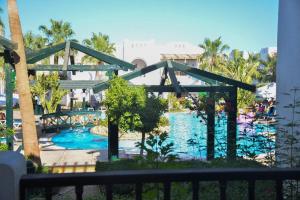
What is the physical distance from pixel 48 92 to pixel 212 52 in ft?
82.6

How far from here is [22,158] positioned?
1.99 metres

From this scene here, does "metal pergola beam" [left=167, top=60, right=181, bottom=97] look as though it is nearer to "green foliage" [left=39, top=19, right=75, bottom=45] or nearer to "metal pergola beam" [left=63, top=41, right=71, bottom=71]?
"metal pergola beam" [left=63, top=41, right=71, bottom=71]

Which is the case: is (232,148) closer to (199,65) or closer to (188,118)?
(188,118)

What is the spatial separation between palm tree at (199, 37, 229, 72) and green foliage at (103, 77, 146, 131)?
32.6m

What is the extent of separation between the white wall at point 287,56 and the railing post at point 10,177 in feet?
11.9

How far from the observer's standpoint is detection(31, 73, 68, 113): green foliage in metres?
22.2

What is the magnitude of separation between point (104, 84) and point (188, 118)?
1795cm

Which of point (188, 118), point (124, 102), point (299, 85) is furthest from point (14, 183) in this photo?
point (188, 118)

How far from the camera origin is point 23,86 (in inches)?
345

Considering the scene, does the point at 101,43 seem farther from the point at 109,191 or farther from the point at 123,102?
the point at 109,191

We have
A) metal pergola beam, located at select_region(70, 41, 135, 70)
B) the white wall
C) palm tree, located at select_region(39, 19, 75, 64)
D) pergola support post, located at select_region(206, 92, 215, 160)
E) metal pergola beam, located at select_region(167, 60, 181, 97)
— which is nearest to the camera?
the white wall

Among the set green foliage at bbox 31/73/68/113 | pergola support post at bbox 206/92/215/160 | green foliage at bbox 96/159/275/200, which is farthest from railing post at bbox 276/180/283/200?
green foliage at bbox 31/73/68/113

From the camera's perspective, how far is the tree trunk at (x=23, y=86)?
8.76m

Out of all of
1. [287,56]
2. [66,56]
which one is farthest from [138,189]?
[66,56]
